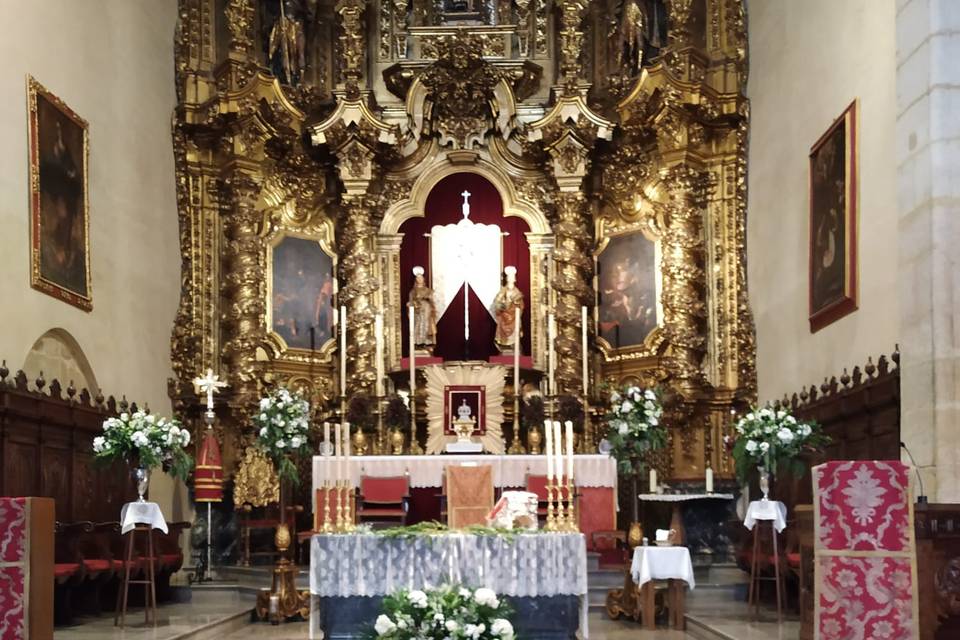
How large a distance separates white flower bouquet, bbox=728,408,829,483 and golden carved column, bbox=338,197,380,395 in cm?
671

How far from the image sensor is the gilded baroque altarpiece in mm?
16656

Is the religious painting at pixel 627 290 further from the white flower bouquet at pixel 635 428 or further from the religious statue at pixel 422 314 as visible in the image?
the white flower bouquet at pixel 635 428

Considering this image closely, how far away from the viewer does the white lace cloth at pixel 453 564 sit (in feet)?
30.2

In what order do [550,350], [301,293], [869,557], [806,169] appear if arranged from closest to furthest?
[869,557]
[806,169]
[550,350]
[301,293]

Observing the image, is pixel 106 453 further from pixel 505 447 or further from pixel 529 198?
pixel 529 198

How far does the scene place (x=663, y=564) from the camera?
11.6 meters

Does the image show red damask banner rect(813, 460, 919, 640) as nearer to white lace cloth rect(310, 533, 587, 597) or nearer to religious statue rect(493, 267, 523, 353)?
white lace cloth rect(310, 533, 587, 597)

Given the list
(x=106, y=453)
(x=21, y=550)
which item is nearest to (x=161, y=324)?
(x=106, y=453)

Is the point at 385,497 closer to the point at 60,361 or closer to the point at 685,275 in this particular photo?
the point at 60,361

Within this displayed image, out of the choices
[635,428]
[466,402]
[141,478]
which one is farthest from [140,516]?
[466,402]

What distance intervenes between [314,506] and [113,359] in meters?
2.92

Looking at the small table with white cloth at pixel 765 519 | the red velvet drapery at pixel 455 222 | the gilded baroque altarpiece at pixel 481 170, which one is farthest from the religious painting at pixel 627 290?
the small table with white cloth at pixel 765 519

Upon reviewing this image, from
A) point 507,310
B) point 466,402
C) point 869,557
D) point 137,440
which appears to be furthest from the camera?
point 507,310

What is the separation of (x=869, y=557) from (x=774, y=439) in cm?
425
